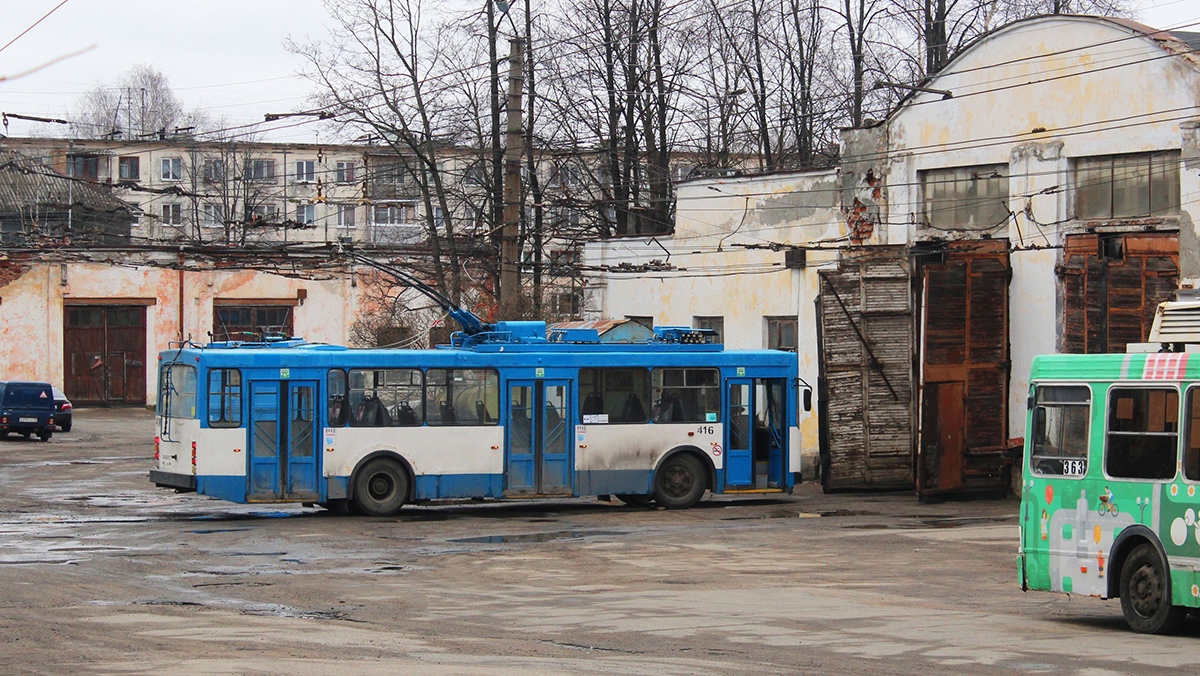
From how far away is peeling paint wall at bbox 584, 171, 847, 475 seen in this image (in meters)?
31.0

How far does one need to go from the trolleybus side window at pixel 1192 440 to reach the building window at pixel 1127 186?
14029mm

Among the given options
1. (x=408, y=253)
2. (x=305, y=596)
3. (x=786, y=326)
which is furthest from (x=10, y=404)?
(x=305, y=596)

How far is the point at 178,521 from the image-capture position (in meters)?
21.0

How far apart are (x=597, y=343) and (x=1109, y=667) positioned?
14433 millimetres

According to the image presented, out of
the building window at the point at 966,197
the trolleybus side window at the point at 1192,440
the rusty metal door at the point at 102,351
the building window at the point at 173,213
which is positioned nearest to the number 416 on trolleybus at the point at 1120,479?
the trolleybus side window at the point at 1192,440

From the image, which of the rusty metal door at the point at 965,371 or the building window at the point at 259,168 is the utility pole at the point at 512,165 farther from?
the building window at the point at 259,168

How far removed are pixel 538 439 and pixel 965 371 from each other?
781 cm

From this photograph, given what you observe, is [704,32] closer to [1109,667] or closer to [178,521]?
[178,521]

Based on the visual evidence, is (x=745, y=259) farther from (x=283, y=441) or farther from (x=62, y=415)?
(x=62, y=415)

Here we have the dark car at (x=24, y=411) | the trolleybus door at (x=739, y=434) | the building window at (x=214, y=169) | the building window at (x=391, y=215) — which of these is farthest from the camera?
the building window at (x=214, y=169)

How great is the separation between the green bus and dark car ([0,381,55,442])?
33016mm

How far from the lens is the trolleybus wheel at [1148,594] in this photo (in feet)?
37.0

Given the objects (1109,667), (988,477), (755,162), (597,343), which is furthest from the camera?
(755,162)

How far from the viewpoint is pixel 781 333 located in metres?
32.5
